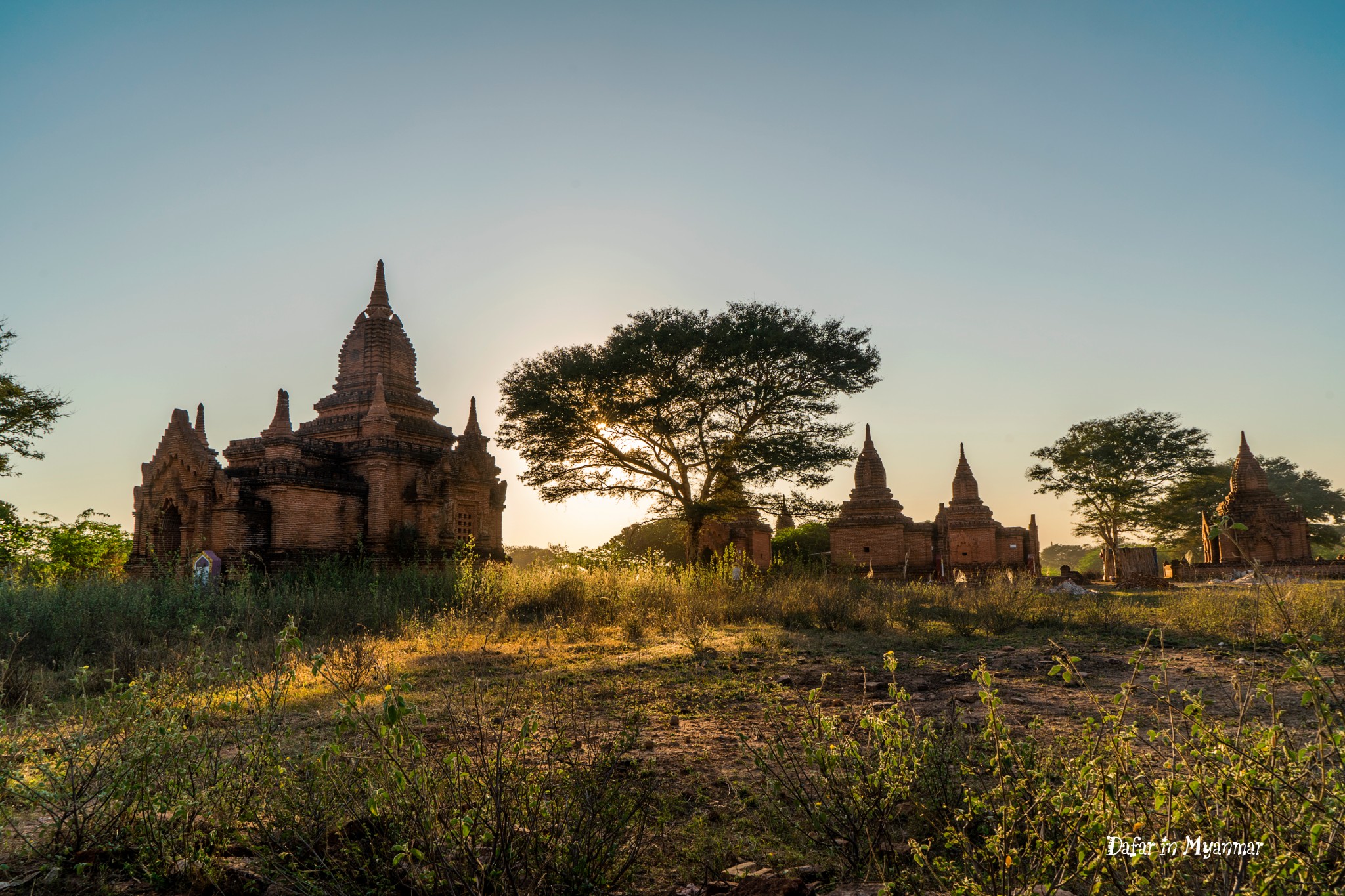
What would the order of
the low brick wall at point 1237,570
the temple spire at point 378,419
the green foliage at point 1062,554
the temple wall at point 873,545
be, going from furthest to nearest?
1. the green foliage at point 1062,554
2. the temple wall at point 873,545
3. the low brick wall at point 1237,570
4. the temple spire at point 378,419

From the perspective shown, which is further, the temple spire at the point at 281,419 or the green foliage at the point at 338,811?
the temple spire at the point at 281,419

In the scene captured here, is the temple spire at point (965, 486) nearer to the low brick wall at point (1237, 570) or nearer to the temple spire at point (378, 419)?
the low brick wall at point (1237, 570)

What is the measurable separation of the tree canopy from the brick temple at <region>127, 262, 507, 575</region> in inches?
1092

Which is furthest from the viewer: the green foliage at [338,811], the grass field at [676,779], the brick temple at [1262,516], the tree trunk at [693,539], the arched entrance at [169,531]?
the brick temple at [1262,516]

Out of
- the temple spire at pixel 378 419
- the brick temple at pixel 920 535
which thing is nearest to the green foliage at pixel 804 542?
the brick temple at pixel 920 535

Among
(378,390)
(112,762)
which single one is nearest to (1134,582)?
(378,390)

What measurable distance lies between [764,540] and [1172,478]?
1819 cm

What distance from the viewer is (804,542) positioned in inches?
1300

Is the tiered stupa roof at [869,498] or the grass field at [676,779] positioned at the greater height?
the tiered stupa roof at [869,498]

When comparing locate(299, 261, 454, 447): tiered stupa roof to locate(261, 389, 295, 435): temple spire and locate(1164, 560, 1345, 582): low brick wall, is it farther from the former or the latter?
locate(1164, 560, 1345, 582): low brick wall

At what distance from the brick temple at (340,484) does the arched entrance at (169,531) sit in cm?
2

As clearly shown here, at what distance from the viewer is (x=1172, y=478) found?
3544cm

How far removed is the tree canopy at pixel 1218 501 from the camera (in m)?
35.7

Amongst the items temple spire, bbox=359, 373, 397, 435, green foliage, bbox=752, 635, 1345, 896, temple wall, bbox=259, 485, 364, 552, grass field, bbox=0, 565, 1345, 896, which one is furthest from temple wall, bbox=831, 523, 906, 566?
green foliage, bbox=752, 635, 1345, 896
